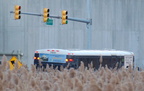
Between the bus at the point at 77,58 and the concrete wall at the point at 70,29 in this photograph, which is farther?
the concrete wall at the point at 70,29

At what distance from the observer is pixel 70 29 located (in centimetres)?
4681

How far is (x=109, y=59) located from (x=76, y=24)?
2262 cm

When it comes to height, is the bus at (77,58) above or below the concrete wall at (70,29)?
below

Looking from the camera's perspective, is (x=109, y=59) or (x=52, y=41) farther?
(x=52, y=41)

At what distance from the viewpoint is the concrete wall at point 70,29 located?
150 feet

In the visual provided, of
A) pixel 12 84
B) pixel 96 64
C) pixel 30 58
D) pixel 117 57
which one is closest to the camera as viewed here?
pixel 12 84

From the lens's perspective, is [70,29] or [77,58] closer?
[77,58]

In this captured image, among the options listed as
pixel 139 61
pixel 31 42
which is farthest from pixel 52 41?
pixel 139 61

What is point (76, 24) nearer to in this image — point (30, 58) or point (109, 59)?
point (30, 58)

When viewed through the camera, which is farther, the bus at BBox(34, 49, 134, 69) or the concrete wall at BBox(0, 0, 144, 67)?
the concrete wall at BBox(0, 0, 144, 67)

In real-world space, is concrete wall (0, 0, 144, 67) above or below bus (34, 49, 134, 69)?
above

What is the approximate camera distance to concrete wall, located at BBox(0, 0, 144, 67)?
4584 cm

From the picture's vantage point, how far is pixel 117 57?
25.5 meters

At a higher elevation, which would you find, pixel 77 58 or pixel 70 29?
pixel 70 29
